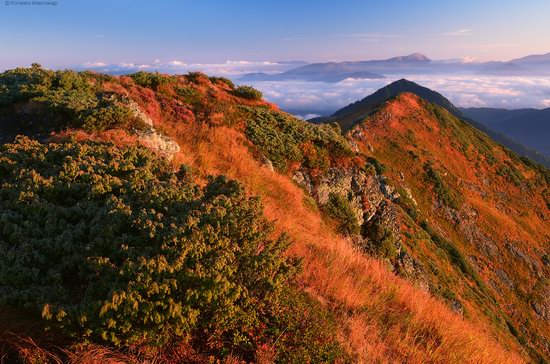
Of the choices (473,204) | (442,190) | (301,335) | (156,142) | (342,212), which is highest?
(156,142)

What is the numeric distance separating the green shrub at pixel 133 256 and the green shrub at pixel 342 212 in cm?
1199

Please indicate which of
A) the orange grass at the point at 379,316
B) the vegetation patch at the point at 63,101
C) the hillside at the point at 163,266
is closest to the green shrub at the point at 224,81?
the vegetation patch at the point at 63,101

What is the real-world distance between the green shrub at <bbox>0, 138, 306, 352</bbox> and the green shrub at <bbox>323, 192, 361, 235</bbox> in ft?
39.3

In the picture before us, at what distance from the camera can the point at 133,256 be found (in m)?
3.80

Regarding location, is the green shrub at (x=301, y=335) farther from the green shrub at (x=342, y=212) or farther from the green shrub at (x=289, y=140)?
the green shrub at (x=289, y=140)

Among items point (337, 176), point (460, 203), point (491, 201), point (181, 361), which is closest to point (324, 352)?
point (181, 361)

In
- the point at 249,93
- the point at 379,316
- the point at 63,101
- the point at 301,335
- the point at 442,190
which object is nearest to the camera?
the point at 301,335

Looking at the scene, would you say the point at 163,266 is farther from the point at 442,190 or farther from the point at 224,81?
the point at 442,190

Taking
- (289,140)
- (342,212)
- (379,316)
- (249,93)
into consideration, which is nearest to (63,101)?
(289,140)

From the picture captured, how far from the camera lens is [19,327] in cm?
360

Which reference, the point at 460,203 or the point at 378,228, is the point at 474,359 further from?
the point at 460,203

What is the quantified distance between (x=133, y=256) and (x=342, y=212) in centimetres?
1493

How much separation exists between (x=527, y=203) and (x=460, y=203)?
1549 cm

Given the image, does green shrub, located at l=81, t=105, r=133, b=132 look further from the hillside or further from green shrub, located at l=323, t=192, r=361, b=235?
green shrub, located at l=323, t=192, r=361, b=235
